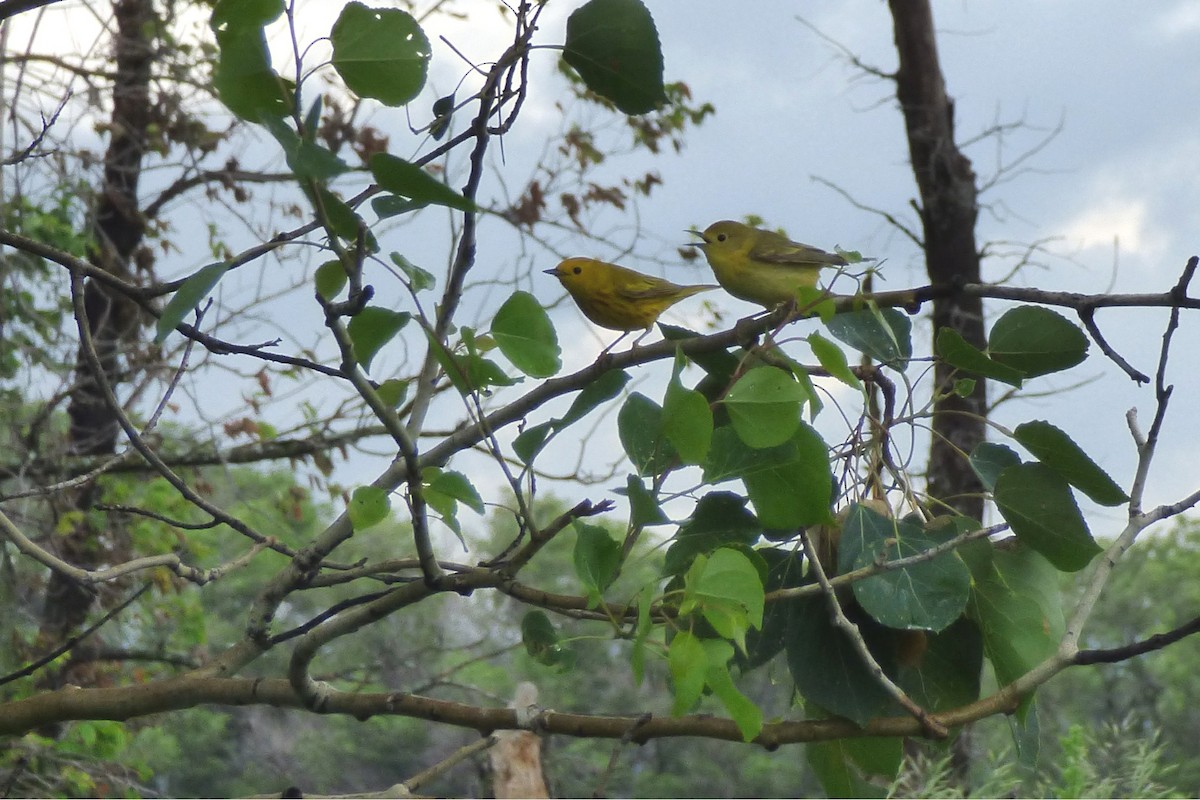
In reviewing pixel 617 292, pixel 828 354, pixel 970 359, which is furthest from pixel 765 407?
pixel 617 292

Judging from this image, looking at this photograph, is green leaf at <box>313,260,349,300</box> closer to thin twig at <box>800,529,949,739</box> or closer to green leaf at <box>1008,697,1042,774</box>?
thin twig at <box>800,529,949,739</box>

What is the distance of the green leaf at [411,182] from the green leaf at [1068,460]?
26.8 inches

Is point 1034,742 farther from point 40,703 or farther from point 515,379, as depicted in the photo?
point 40,703

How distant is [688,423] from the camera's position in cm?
93

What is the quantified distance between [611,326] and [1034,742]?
4.81 ft

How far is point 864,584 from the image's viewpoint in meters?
1.10

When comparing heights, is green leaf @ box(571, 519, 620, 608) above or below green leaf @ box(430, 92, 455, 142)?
below

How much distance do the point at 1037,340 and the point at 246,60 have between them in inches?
32.0

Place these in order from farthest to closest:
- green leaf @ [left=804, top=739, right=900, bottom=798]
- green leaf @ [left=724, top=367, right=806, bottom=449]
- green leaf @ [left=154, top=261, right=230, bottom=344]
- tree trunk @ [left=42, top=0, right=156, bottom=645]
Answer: tree trunk @ [left=42, top=0, right=156, bottom=645] < green leaf @ [left=804, top=739, right=900, bottom=798] < green leaf @ [left=724, top=367, right=806, bottom=449] < green leaf @ [left=154, top=261, right=230, bottom=344]

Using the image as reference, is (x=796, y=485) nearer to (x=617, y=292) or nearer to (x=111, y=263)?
(x=617, y=292)

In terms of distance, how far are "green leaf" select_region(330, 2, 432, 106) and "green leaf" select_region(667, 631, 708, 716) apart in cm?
46

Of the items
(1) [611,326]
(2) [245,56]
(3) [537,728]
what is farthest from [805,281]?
(2) [245,56]

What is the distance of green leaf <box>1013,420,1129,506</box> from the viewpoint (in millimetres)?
1146

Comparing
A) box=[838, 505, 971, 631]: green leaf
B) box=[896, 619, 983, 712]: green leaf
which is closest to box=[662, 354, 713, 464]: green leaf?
box=[838, 505, 971, 631]: green leaf
